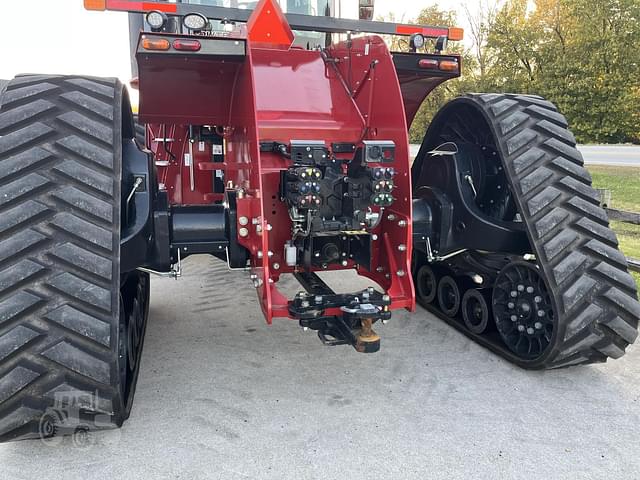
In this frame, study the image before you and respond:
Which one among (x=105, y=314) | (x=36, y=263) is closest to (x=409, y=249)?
(x=105, y=314)

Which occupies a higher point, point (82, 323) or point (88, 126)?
point (88, 126)

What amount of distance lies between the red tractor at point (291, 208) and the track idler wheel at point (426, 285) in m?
0.14

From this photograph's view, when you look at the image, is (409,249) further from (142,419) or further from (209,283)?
(209,283)

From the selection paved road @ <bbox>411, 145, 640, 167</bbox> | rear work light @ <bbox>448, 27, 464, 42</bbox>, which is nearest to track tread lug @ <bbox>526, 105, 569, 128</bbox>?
rear work light @ <bbox>448, 27, 464, 42</bbox>

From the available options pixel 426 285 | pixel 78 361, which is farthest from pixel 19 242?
pixel 426 285

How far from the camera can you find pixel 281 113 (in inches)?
158

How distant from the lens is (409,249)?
Result: 3492 mm

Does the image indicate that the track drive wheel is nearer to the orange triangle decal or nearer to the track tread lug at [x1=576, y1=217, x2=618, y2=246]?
the orange triangle decal

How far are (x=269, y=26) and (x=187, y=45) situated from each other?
1.01m

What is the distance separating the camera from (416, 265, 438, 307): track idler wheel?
5012 mm

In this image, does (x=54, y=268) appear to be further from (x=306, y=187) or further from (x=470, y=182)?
(x=470, y=182)

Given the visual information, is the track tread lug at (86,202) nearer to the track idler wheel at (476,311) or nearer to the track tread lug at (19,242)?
the track tread lug at (19,242)

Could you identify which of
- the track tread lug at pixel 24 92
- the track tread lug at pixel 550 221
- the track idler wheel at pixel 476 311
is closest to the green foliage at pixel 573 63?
the track idler wheel at pixel 476 311

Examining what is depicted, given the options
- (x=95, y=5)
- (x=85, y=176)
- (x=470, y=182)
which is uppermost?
(x=95, y=5)
